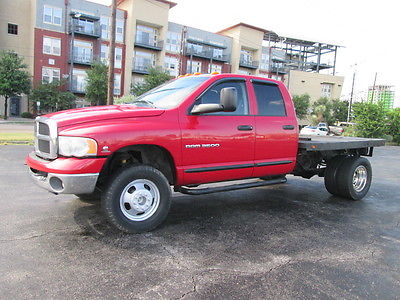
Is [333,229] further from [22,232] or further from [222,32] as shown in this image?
[222,32]

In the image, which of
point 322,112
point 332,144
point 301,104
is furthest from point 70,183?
point 322,112

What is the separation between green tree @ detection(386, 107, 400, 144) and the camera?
2683 centimetres

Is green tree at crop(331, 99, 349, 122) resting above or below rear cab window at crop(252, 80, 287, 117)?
above

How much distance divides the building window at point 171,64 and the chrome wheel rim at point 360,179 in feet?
145

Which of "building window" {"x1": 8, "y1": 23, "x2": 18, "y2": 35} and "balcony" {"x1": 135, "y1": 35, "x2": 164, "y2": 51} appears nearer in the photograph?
"building window" {"x1": 8, "y1": 23, "x2": 18, "y2": 35}

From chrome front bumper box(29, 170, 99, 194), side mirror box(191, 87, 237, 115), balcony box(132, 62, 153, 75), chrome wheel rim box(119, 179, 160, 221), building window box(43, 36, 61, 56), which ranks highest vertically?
building window box(43, 36, 61, 56)

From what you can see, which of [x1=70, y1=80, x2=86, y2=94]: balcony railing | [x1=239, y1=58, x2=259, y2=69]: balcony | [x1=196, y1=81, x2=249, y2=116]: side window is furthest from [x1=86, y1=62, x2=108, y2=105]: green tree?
[x1=196, y1=81, x2=249, y2=116]: side window

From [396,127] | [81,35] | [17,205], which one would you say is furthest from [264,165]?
[81,35]

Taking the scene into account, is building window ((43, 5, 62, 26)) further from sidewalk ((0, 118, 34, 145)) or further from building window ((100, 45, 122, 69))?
sidewalk ((0, 118, 34, 145))

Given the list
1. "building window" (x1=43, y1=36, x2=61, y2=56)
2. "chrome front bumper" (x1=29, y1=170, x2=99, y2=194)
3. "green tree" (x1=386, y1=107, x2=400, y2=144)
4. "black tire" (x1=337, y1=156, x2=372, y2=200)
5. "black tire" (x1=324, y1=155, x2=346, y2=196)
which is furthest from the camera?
"building window" (x1=43, y1=36, x2=61, y2=56)

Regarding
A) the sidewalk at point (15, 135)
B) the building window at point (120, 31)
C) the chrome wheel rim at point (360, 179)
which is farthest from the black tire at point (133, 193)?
the building window at point (120, 31)

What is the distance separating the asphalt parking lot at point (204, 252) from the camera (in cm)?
282

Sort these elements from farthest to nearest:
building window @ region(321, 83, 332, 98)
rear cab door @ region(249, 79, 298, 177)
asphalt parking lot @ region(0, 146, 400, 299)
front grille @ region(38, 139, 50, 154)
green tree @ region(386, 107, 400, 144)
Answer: building window @ region(321, 83, 332, 98), green tree @ region(386, 107, 400, 144), rear cab door @ region(249, 79, 298, 177), front grille @ region(38, 139, 50, 154), asphalt parking lot @ region(0, 146, 400, 299)

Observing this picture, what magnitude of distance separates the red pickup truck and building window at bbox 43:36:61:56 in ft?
128
